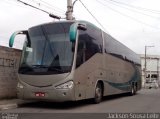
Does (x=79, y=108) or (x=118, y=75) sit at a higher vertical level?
(x=118, y=75)

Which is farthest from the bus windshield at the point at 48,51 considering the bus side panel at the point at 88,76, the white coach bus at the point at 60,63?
the bus side panel at the point at 88,76

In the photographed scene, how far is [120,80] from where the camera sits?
2238cm

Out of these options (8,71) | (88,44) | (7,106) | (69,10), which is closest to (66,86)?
A: (7,106)

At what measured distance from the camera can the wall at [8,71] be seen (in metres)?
17.3

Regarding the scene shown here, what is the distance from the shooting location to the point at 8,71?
1784cm

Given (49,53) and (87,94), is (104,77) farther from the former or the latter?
(49,53)

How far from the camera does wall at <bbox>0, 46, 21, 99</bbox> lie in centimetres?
1728

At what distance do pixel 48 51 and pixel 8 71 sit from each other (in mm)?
4250

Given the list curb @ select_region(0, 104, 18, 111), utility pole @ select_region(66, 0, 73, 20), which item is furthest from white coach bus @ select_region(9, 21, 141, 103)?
utility pole @ select_region(66, 0, 73, 20)

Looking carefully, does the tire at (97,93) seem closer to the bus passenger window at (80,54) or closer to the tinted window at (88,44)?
the tinted window at (88,44)

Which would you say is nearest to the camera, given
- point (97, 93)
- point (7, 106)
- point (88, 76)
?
point (7, 106)

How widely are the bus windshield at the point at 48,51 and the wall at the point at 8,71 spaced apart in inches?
104

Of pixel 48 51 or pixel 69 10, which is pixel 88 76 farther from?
pixel 69 10

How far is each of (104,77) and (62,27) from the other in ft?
14.9
